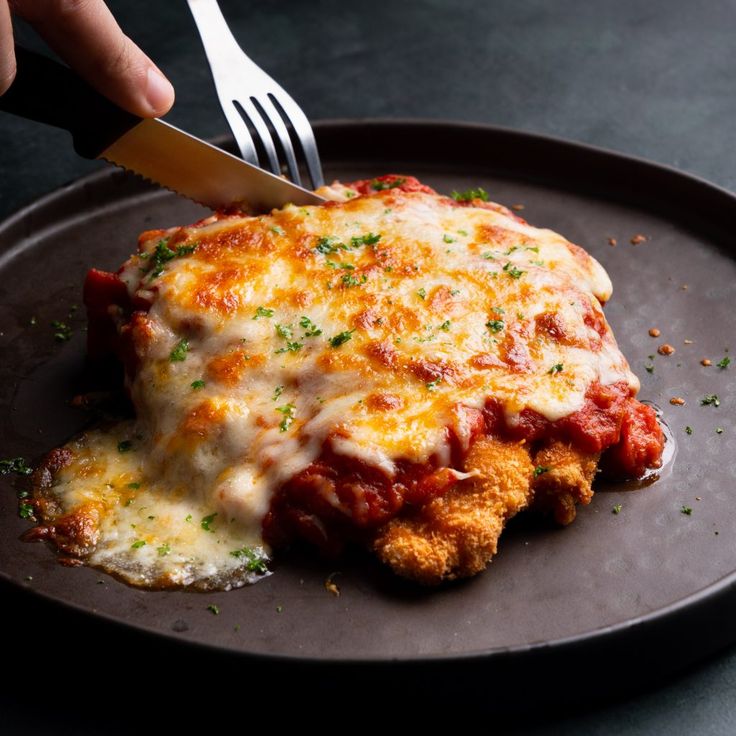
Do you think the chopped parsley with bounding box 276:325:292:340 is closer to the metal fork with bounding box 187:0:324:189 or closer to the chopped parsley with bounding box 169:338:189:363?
the chopped parsley with bounding box 169:338:189:363

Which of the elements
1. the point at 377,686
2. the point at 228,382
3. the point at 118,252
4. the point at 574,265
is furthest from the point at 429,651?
the point at 118,252

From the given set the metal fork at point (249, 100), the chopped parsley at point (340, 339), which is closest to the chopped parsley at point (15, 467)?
the chopped parsley at point (340, 339)

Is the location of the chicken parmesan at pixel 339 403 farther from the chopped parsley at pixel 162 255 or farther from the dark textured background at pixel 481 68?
the dark textured background at pixel 481 68

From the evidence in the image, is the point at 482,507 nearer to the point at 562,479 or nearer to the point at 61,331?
the point at 562,479

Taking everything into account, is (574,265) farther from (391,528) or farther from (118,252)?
(118,252)

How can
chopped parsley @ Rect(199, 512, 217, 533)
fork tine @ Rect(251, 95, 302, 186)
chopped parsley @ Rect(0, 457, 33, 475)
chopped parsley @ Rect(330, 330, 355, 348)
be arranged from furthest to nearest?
fork tine @ Rect(251, 95, 302, 186)
chopped parsley @ Rect(0, 457, 33, 475)
chopped parsley @ Rect(330, 330, 355, 348)
chopped parsley @ Rect(199, 512, 217, 533)

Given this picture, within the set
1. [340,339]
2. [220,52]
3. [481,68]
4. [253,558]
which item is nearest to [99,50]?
[220,52]

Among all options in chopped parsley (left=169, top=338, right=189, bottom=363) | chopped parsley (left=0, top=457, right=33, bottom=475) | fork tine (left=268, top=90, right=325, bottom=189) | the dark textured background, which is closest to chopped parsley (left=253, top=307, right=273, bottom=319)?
chopped parsley (left=169, top=338, right=189, bottom=363)
